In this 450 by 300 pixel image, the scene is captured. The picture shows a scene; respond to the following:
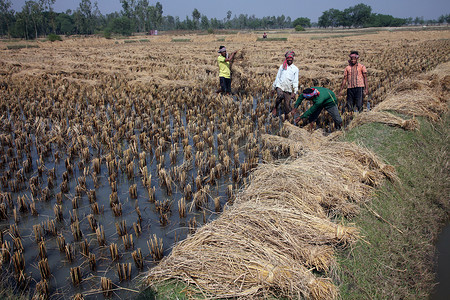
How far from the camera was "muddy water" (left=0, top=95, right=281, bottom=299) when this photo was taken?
10.4 ft

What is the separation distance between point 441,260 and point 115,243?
11.7ft

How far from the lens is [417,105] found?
6.65 meters

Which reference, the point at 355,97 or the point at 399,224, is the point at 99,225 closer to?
the point at 399,224

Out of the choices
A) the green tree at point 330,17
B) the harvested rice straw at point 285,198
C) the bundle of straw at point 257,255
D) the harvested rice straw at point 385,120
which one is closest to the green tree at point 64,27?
the green tree at point 330,17

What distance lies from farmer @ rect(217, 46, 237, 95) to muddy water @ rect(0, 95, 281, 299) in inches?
184

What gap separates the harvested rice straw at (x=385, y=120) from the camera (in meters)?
5.84

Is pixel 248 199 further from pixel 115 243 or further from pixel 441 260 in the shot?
pixel 441 260

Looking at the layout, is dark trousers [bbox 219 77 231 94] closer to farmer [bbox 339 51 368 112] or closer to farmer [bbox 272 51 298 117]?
farmer [bbox 272 51 298 117]

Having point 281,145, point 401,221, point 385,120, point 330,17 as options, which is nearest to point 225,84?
point 281,145

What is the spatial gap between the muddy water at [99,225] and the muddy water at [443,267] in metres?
2.49

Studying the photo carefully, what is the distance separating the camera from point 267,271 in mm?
2580

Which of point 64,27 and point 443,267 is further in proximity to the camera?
point 64,27

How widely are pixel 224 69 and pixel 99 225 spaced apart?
6.59 metres

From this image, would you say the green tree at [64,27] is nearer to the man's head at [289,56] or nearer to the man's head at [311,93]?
the man's head at [289,56]
